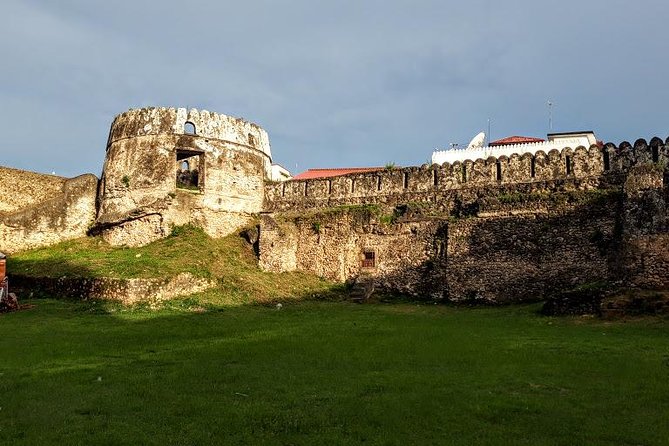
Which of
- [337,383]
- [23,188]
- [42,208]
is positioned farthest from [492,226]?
[23,188]

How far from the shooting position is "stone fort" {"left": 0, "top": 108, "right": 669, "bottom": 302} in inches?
828

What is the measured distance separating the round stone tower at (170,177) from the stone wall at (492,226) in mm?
2083

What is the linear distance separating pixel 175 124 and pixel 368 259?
9.80 m

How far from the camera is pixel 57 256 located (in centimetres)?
2495

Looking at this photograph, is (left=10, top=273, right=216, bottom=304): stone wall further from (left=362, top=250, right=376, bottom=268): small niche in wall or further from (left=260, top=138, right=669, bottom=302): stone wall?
(left=362, top=250, right=376, bottom=268): small niche in wall

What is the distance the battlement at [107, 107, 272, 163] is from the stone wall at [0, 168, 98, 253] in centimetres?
251

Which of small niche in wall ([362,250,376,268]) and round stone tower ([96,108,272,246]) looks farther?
round stone tower ([96,108,272,246])

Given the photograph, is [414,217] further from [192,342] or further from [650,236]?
[192,342]

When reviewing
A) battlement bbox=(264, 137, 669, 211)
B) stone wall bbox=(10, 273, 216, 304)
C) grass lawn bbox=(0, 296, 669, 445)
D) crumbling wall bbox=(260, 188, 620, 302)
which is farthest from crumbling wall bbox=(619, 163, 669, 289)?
stone wall bbox=(10, 273, 216, 304)

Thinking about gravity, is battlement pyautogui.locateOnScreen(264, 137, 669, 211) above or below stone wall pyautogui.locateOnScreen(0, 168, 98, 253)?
above

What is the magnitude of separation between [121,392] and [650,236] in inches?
564

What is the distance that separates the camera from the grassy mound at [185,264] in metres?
22.0

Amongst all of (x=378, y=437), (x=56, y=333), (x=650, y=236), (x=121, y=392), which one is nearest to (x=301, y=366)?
(x=121, y=392)

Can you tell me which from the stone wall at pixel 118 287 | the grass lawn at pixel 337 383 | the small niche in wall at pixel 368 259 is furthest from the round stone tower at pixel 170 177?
the grass lawn at pixel 337 383
